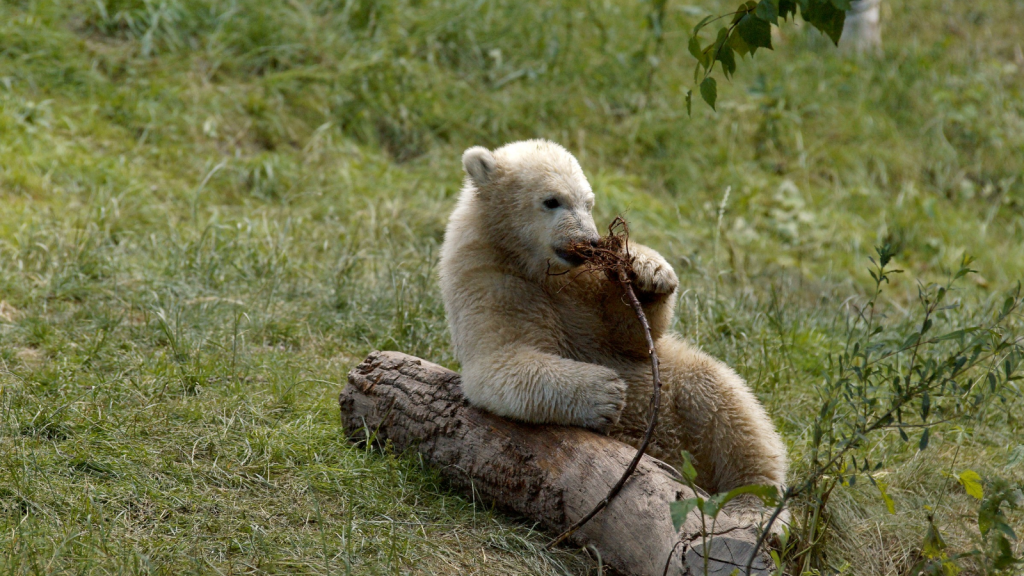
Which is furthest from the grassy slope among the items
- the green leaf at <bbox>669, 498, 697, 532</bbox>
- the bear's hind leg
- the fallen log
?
the green leaf at <bbox>669, 498, 697, 532</bbox>

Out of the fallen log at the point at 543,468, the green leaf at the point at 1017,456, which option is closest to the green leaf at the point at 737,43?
the fallen log at the point at 543,468

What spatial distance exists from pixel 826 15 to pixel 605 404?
4.88ft

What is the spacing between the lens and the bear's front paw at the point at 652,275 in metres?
3.46

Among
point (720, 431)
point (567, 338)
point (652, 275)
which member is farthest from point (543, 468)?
point (652, 275)

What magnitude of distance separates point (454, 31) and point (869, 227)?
4.40 m

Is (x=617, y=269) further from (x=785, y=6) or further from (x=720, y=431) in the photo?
(x=785, y=6)

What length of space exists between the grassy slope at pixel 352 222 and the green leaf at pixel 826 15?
1971 millimetres

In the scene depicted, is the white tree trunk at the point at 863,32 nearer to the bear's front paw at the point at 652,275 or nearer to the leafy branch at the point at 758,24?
the bear's front paw at the point at 652,275

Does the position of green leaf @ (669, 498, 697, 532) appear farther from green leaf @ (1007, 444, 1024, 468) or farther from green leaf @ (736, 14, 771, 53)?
green leaf @ (1007, 444, 1024, 468)

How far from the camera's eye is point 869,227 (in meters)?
8.27

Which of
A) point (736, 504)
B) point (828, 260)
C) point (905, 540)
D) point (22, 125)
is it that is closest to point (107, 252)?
point (22, 125)

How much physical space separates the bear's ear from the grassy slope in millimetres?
1257

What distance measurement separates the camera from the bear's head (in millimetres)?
3598

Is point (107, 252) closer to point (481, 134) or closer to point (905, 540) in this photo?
point (481, 134)
